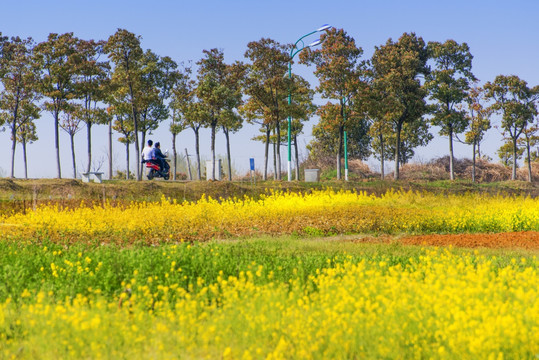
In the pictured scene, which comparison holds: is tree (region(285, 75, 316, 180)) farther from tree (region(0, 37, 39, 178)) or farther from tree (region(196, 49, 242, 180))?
tree (region(0, 37, 39, 178))

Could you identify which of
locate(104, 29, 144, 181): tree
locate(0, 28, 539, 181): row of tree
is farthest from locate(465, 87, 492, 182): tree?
locate(104, 29, 144, 181): tree

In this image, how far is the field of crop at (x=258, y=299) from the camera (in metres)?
4.93

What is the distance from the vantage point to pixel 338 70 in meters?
33.8

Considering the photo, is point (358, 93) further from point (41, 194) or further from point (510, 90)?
point (41, 194)

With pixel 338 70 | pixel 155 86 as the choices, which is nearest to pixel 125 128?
pixel 155 86

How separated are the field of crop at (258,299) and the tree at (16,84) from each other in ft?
82.6

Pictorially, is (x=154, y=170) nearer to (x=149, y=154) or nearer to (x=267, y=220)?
(x=149, y=154)

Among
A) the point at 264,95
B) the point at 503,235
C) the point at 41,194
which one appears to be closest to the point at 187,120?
the point at 264,95

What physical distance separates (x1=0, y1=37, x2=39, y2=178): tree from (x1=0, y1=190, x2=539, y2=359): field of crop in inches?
991

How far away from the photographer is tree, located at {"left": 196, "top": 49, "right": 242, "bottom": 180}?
35.5 metres

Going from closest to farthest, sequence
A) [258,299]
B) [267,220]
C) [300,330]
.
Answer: [300,330] < [258,299] < [267,220]

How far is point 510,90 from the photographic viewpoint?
144 feet

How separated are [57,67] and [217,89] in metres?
9.52

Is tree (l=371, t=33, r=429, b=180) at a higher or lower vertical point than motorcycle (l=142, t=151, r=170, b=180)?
higher
